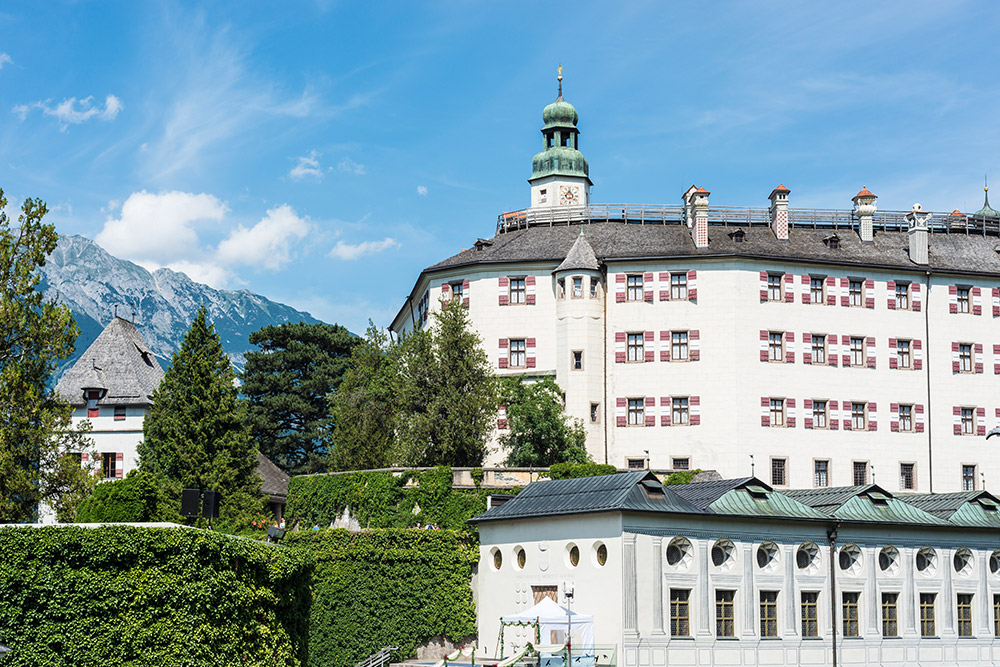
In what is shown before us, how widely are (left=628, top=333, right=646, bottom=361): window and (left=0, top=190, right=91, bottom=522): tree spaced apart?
97.8ft

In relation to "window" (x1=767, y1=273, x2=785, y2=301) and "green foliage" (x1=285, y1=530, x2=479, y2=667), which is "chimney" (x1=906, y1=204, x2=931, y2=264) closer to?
"window" (x1=767, y1=273, x2=785, y2=301)

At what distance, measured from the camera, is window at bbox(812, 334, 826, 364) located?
66750mm

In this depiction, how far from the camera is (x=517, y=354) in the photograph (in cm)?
Result: 6731

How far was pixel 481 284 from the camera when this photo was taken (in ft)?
224

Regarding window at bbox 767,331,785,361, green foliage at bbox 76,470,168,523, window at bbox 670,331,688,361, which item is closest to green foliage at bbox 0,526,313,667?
green foliage at bbox 76,470,168,523

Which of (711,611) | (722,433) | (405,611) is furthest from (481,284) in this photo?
(711,611)

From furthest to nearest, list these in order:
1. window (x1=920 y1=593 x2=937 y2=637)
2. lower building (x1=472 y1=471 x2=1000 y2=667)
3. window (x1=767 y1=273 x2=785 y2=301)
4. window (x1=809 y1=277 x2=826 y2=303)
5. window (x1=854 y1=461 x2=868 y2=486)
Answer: window (x1=809 y1=277 x2=826 y2=303)
window (x1=767 y1=273 x2=785 y2=301)
window (x1=854 y1=461 x2=868 y2=486)
window (x1=920 y1=593 x2=937 y2=637)
lower building (x1=472 y1=471 x2=1000 y2=667)

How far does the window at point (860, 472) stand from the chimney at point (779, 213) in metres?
12.7

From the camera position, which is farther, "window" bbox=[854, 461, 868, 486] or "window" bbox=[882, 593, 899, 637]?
"window" bbox=[854, 461, 868, 486]

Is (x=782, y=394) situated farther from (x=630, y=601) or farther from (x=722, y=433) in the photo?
(x=630, y=601)

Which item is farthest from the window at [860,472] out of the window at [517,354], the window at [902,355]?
the window at [517,354]

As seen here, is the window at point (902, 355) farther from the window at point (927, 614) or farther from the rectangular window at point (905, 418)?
the window at point (927, 614)

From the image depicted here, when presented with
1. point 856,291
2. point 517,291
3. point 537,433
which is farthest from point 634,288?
point 856,291

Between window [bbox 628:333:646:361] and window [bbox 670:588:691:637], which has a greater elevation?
window [bbox 628:333:646:361]
